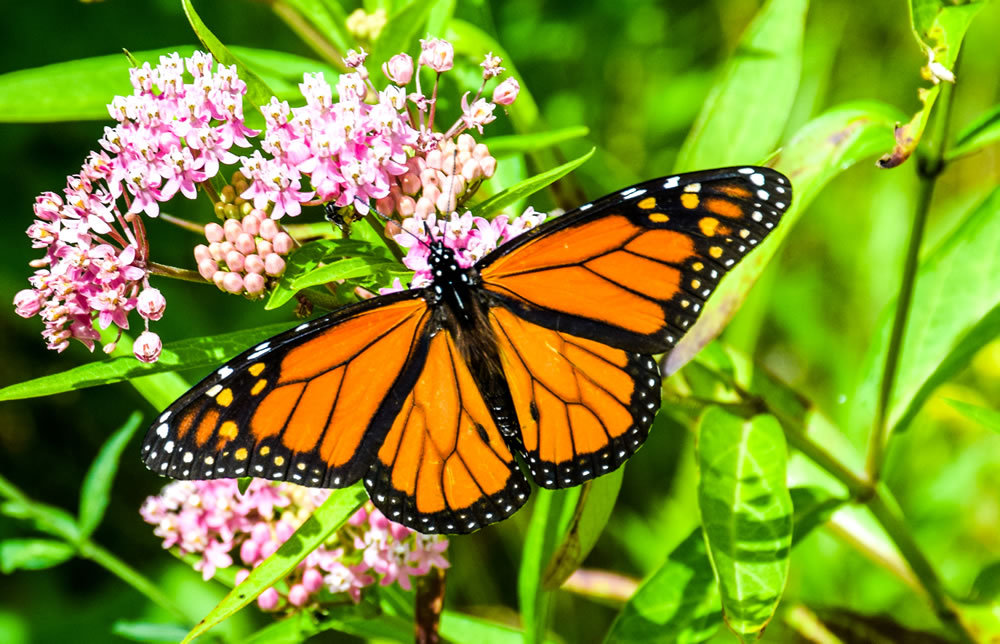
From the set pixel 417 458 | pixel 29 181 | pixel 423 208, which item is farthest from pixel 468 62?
pixel 29 181

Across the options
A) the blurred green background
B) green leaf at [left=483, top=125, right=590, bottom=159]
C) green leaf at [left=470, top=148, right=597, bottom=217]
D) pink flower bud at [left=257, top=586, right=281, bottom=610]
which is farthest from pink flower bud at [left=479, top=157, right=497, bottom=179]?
the blurred green background

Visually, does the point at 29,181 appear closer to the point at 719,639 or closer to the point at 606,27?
the point at 606,27

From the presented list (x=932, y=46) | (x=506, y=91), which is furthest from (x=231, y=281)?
(x=932, y=46)

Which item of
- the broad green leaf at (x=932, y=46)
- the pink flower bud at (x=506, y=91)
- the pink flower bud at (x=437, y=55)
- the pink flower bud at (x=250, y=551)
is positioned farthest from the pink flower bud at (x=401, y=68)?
the pink flower bud at (x=250, y=551)

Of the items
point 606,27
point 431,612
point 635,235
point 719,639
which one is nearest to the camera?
point 635,235

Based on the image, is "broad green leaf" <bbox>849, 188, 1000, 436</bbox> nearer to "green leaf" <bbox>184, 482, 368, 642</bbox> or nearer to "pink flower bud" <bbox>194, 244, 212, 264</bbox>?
"green leaf" <bbox>184, 482, 368, 642</bbox>

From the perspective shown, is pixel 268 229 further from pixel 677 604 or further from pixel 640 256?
pixel 677 604
